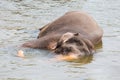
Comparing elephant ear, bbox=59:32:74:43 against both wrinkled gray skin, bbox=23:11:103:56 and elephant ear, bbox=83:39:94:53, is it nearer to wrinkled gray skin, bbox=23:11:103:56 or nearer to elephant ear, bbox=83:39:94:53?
wrinkled gray skin, bbox=23:11:103:56

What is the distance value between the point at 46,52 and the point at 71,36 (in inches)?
24.3

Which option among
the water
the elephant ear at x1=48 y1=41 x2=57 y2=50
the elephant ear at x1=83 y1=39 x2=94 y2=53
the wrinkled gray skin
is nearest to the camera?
the water

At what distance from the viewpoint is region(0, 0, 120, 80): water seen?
8.39 metres

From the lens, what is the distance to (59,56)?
9.48 meters

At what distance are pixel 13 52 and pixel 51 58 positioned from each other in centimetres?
88

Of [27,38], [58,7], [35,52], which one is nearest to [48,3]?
[58,7]

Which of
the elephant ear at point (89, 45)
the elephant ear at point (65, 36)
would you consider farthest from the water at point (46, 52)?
the elephant ear at point (65, 36)

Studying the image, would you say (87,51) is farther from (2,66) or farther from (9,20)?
(9,20)

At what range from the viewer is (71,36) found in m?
9.95

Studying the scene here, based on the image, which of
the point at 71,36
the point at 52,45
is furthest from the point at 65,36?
the point at 52,45

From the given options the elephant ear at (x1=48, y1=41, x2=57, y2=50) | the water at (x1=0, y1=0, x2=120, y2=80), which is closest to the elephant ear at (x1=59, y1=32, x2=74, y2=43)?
the elephant ear at (x1=48, y1=41, x2=57, y2=50)

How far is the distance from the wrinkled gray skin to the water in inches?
8.4

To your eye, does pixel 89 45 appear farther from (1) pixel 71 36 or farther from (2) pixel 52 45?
(2) pixel 52 45

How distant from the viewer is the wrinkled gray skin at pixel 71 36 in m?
9.74
